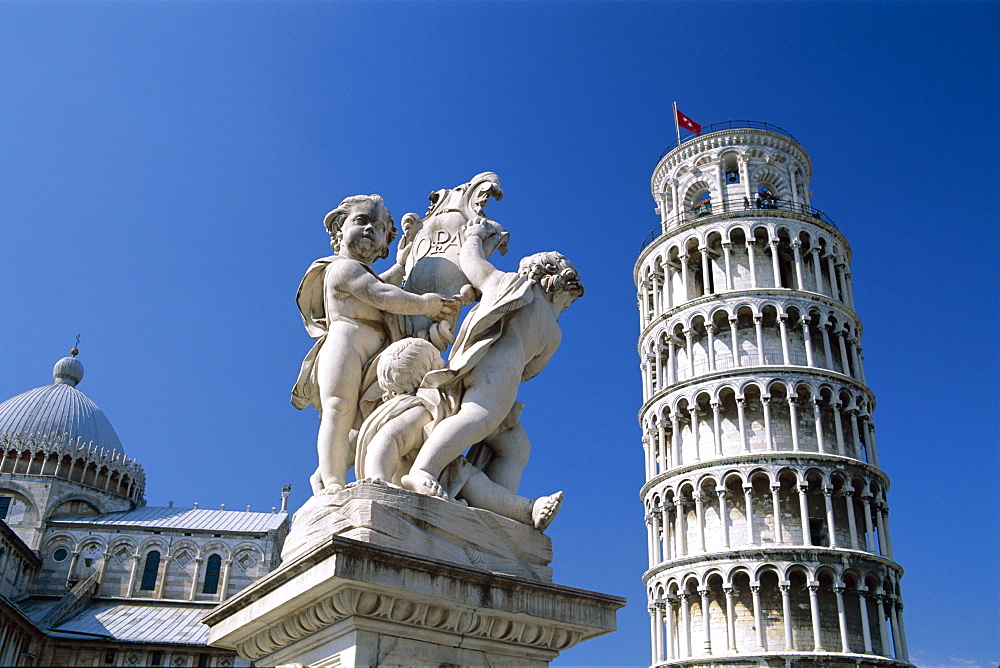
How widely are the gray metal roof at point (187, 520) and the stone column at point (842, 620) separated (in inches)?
1316

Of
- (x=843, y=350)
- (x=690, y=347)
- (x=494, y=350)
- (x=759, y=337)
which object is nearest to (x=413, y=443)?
(x=494, y=350)

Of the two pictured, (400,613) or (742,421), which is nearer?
(400,613)

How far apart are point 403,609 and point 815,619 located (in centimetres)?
3491

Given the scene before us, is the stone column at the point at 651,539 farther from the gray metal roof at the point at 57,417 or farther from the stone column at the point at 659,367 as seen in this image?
the gray metal roof at the point at 57,417

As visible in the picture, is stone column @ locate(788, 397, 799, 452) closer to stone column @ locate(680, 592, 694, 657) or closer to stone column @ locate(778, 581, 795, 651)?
stone column @ locate(778, 581, 795, 651)

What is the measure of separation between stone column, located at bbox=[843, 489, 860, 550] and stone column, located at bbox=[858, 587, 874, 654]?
1.86 metres

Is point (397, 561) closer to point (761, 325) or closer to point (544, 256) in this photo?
point (544, 256)

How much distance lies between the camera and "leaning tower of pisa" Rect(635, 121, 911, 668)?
117ft

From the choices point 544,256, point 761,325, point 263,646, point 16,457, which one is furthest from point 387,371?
point 16,457

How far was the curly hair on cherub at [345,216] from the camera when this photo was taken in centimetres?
504

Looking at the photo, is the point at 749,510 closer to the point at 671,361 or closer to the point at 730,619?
the point at 730,619

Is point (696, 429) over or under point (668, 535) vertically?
over

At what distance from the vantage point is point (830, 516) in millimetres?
36500

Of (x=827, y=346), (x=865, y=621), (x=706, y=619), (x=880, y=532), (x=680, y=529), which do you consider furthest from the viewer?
(x=827, y=346)
